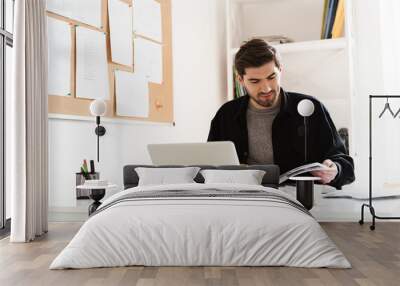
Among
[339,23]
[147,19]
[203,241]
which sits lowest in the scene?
[203,241]

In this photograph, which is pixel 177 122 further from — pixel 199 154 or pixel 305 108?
pixel 305 108

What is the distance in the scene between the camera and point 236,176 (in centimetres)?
415

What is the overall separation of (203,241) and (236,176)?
129cm

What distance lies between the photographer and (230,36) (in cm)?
475

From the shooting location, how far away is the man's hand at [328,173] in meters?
4.59

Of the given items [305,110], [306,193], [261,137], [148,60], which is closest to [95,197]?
[148,60]

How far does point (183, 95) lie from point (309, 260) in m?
2.43

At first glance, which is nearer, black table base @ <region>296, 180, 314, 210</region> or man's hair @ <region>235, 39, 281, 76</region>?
black table base @ <region>296, 180, 314, 210</region>

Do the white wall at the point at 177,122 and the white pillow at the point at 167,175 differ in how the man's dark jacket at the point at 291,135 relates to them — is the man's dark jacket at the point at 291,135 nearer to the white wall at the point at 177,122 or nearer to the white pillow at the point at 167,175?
the white wall at the point at 177,122

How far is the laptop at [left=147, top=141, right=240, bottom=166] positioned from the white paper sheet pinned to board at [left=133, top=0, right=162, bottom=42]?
119cm

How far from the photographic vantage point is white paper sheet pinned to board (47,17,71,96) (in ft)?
15.9

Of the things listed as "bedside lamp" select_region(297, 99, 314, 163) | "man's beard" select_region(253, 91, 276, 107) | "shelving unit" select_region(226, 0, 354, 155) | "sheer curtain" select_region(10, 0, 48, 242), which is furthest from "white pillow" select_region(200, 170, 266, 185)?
"sheer curtain" select_region(10, 0, 48, 242)

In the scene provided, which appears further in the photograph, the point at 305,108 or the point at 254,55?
the point at 254,55

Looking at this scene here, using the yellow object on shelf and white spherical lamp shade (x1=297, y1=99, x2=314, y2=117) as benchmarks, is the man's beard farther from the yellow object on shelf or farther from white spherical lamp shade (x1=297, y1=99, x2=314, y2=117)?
the yellow object on shelf
